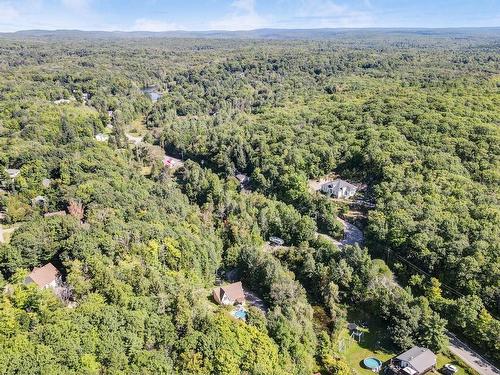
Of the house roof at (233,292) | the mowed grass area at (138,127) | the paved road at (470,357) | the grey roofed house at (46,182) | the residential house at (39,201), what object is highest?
the mowed grass area at (138,127)

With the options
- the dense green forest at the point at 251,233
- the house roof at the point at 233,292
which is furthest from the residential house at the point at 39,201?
the house roof at the point at 233,292

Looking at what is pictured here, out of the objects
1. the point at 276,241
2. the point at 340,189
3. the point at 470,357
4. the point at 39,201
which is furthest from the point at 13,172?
the point at 470,357

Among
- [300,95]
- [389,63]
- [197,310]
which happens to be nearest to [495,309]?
[197,310]

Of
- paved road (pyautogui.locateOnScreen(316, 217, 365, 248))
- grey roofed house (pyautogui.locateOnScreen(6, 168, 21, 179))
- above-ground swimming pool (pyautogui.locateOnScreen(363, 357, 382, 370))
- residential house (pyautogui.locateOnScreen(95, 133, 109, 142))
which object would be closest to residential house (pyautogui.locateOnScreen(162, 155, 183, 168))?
residential house (pyautogui.locateOnScreen(95, 133, 109, 142))

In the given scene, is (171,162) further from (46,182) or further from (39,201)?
(39,201)

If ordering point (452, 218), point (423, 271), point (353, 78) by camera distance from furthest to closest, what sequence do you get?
point (353, 78) → point (452, 218) → point (423, 271)

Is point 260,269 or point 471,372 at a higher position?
point 260,269

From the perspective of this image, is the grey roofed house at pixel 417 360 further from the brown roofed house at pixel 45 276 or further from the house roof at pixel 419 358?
the brown roofed house at pixel 45 276

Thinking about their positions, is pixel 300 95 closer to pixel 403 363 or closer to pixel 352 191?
pixel 352 191
